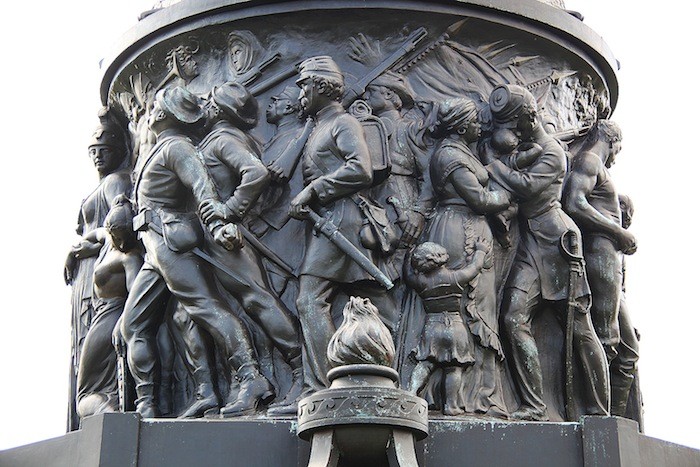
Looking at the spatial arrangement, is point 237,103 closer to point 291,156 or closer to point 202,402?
point 291,156

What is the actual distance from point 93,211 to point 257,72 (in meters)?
2.57

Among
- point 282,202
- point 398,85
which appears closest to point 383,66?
point 398,85

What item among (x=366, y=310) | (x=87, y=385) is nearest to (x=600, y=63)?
(x=366, y=310)

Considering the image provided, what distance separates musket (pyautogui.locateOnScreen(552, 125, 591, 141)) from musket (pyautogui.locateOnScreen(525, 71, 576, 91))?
500 millimetres

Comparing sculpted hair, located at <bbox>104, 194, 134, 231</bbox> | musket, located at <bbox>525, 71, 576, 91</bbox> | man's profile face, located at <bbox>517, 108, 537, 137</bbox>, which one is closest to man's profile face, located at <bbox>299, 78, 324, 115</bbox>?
man's profile face, located at <bbox>517, 108, 537, 137</bbox>

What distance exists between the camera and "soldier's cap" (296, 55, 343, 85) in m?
13.8

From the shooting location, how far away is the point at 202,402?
529 inches

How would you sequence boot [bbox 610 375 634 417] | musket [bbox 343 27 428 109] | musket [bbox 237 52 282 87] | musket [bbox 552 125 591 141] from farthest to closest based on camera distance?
musket [bbox 552 125 591 141]
boot [bbox 610 375 634 417]
musket [bbox 237 52 282 87]
musket [bbox 343 27 428 109]

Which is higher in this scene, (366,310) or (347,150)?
(347,150)

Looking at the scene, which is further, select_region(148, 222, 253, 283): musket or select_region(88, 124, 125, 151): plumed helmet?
select_region(88, 124, 125, 151): plumed helmet

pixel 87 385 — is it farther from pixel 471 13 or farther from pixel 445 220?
pixel 471 13

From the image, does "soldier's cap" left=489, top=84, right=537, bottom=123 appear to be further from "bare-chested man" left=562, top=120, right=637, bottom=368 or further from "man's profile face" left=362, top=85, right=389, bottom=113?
"man's profile face" left=362, top=85, right=389, bottom=113

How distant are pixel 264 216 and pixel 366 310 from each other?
1782mm

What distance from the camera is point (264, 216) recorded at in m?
13.8
